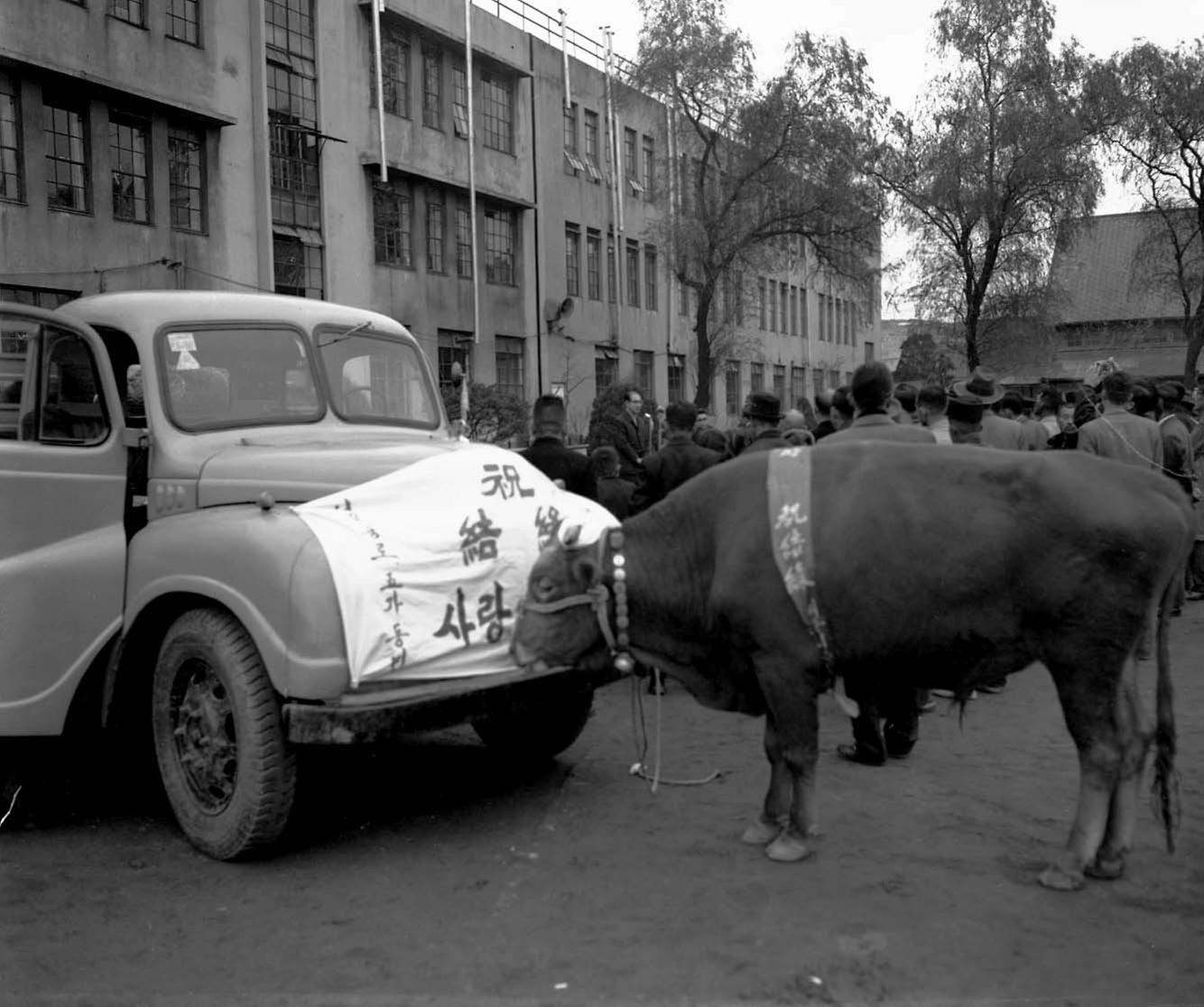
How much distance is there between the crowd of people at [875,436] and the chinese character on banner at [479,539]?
1.63 meters

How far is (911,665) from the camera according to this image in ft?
16.5

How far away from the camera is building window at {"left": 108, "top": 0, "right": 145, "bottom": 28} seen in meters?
20.4

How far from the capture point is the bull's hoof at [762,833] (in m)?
5.47

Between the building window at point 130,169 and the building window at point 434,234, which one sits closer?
the building window at point 130,169

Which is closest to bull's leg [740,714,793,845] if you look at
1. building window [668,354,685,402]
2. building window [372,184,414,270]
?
building window [372,184,414,270]

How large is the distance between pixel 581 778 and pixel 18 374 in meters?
3.41

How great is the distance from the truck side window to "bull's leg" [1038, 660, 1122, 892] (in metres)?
4.33

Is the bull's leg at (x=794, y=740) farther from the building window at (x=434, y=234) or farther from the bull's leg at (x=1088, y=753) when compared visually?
the building window at (x=434, y=234)

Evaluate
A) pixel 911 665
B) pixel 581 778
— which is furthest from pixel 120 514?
pixel 911 665

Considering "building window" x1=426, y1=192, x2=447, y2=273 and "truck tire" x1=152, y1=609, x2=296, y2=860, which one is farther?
"building window" x1=426, y1=192, x2=447, y2=273

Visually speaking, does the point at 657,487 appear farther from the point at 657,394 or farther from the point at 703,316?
the point at 657,394

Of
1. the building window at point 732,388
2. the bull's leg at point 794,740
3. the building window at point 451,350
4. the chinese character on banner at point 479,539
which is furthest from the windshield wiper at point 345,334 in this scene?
the building window at point 732,388

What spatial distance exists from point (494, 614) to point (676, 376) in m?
37.0

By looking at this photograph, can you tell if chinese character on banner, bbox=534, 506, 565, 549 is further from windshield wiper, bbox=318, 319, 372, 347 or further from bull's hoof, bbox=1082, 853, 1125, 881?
bull's hoof, bbox=1082, 853, 1125, 881
